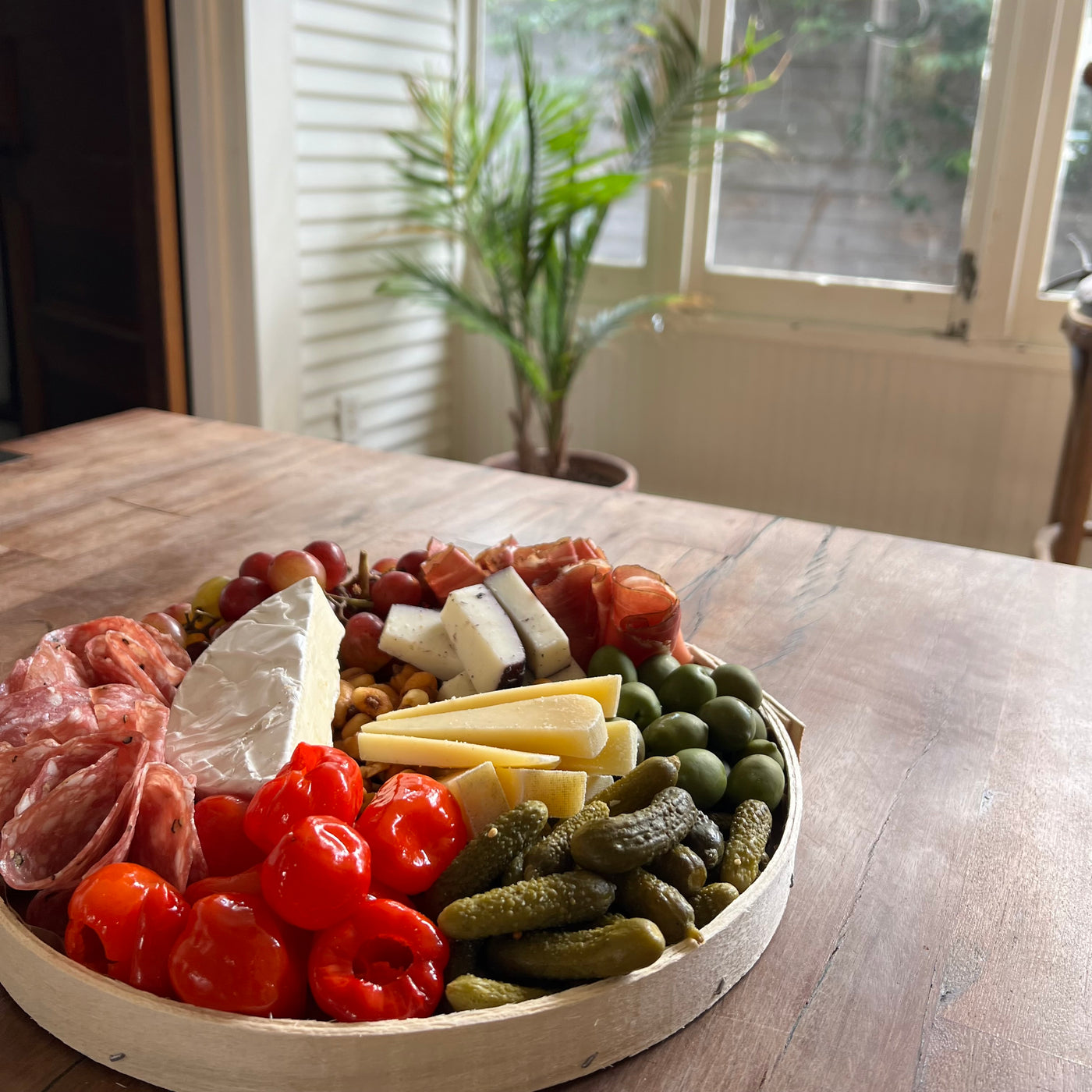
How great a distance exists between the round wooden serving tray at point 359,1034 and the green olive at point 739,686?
24cm

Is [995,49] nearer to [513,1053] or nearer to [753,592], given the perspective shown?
A: [753,592]

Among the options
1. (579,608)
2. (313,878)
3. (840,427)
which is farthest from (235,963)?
(840,427)

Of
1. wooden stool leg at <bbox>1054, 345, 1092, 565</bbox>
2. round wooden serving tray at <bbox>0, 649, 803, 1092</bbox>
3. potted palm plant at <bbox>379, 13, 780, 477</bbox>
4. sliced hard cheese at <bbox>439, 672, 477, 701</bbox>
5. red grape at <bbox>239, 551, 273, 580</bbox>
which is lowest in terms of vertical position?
wooden stool leg at <bbox>1054, 345, 1092, 565</bbox>

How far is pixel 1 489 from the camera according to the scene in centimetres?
166

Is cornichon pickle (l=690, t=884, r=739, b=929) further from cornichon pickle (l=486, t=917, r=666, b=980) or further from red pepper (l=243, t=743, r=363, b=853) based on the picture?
red pepper (l=243, t=743, r=363, b=853)

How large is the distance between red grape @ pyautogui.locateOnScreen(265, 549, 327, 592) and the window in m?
2.46

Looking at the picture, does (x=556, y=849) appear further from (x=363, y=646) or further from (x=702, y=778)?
(x=363, y=646)

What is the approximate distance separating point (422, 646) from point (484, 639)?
8 cm

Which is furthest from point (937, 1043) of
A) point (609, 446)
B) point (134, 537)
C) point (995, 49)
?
point (609, 446)

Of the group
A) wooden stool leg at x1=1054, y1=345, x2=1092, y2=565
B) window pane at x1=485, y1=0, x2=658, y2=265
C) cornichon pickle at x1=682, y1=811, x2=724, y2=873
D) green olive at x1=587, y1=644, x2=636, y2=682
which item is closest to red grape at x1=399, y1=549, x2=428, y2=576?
green olive at x1=587, y1=644, x2=636, y2=682

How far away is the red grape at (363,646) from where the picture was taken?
0.98 metres

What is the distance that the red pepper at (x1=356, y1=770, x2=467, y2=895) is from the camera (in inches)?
25.6

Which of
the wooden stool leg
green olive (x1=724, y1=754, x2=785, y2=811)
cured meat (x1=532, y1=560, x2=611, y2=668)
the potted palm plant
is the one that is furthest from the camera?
the potted palm plant

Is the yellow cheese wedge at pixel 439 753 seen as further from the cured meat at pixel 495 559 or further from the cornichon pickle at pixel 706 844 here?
the cured meat at pixel 495 559
